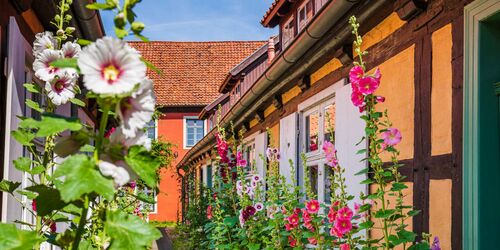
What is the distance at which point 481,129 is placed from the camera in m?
3.26

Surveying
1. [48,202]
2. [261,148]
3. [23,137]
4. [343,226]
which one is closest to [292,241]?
[343,226]

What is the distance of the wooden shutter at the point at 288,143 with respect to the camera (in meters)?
7.31

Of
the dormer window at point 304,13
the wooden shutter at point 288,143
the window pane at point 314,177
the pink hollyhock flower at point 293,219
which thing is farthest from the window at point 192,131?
the pink hollyhock flower at point 293,219

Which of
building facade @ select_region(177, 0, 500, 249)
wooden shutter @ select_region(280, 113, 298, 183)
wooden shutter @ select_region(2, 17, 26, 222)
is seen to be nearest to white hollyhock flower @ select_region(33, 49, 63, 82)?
wooden shutter @ select_region(2, 17, 26, 222)

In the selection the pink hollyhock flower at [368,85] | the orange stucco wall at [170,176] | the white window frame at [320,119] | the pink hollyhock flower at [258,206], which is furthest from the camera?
the orange stucco wall at [170,176]

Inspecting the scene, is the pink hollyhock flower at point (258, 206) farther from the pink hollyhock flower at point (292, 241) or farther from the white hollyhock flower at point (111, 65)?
the white hollyhock flower at point (111, 65)

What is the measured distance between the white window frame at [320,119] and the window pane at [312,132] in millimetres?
40

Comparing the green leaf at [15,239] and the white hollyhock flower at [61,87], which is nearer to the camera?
the green leaf at [15,239]

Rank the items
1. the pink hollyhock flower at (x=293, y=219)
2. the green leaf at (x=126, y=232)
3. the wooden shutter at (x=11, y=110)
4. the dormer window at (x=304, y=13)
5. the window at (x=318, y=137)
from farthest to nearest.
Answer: the dormer window at (x=304, y=13)
the window at (x=318, y=137)
the pink hollyhock flower at (x=293, y=219)
the wooden shutter at (x=11, y=110)
the green leaf at (x=126, y=232)

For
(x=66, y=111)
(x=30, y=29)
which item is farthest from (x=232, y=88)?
(x=30, y=29)

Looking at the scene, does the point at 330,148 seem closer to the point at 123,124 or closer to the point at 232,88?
the point at 123,124

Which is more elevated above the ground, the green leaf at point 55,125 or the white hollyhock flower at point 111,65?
the white hollyhock flower at point 111,65

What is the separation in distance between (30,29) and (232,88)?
1348 cm

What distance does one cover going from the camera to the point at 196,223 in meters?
13.0
